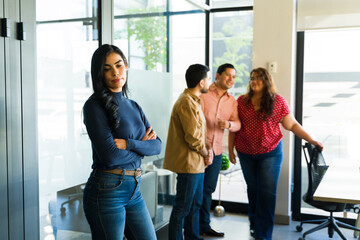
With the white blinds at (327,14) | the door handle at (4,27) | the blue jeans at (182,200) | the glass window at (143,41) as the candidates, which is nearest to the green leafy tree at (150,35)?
the glass window at (143,41)

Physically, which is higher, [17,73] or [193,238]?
[17,73]

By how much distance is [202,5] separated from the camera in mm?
4730

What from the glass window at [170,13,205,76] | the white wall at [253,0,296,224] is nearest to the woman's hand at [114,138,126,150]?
the glass window at [170,13,205,76]

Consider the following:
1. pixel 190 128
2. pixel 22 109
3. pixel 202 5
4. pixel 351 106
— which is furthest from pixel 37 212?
pixel 351 106

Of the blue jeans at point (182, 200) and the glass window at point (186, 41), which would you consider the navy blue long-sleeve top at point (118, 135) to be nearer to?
the blue jeans at point (182, 200)

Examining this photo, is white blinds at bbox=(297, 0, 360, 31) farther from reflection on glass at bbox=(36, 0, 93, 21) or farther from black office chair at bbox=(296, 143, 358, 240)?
reflection on glass at bbox=(36, 0, 93, 21)

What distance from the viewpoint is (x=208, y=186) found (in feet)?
12.9

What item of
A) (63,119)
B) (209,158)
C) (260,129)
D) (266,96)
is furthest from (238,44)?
(63,119)

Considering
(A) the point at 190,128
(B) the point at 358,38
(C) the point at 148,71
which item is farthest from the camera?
(B) the point at 358,38

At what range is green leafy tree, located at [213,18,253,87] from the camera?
489cm

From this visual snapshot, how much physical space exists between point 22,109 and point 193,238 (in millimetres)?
2075

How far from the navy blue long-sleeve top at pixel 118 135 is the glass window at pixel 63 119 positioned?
21.8 inches

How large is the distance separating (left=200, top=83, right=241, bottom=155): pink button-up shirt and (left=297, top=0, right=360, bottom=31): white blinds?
1346 mm

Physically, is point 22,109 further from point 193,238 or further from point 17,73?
point 193,238
